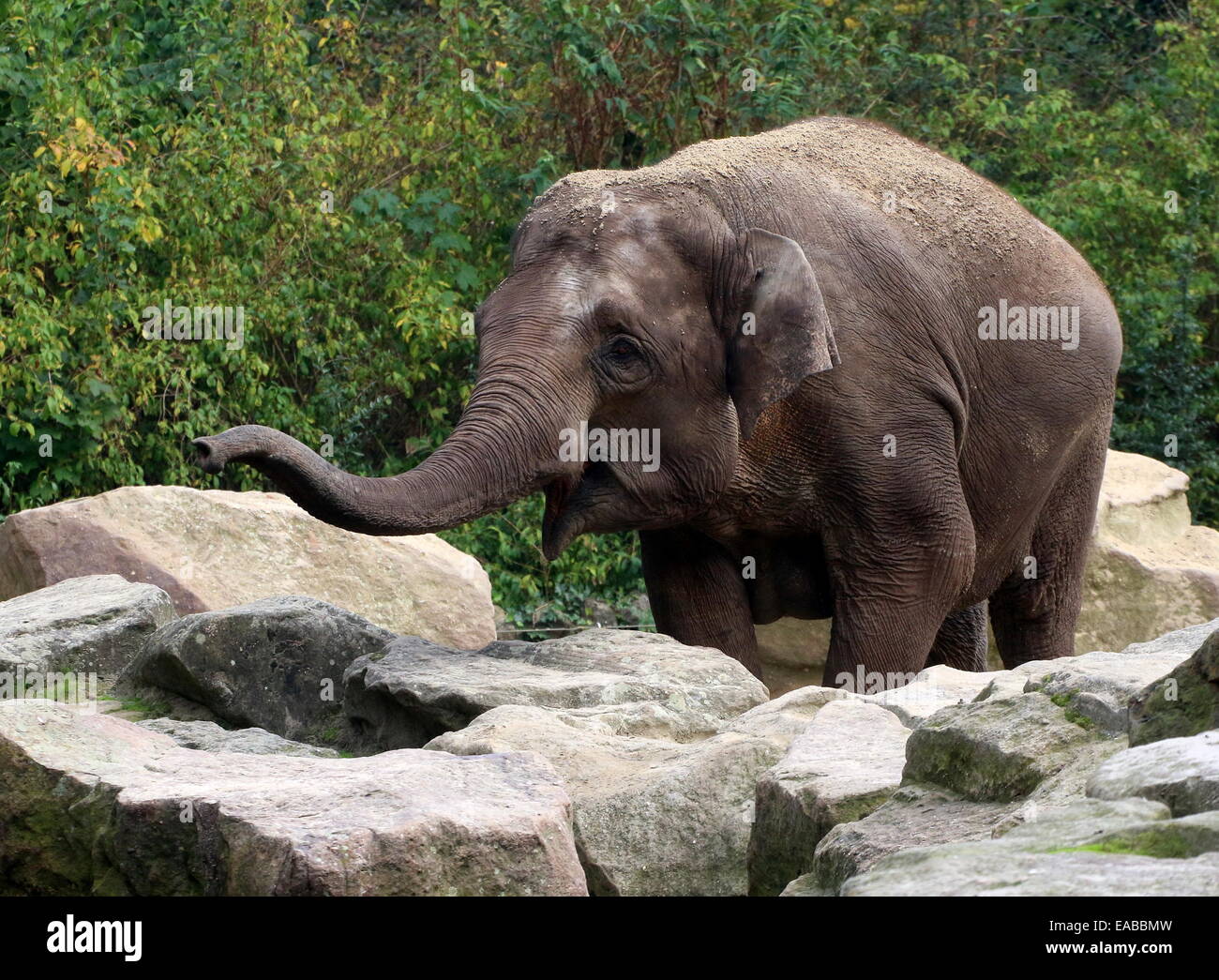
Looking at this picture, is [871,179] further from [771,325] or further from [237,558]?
[237,558]

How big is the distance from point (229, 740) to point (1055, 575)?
4667 mm

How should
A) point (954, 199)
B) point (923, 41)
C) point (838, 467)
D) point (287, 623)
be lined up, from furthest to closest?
point (923, 41)
point (954, 199)
point (838, 467)
point (287, 623)

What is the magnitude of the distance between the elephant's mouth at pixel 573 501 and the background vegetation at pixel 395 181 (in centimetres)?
480

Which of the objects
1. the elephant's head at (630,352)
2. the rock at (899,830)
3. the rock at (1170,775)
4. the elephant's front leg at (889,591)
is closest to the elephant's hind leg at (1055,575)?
the elephant's front leg at (889,591)

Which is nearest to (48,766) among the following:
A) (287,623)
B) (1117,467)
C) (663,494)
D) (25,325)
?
(287,623)

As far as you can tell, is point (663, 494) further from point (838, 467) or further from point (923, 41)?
point (923, 41)

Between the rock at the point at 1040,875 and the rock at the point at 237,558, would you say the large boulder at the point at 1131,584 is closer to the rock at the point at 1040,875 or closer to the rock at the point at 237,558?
the rock at the point at 237,558

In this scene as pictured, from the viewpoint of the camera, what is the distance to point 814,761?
4.86 m

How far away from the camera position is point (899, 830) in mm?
4051

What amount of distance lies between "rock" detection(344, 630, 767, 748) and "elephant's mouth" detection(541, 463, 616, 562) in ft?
1.28

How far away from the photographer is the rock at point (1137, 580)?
1123 cm

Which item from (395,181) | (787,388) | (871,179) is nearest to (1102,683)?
(787,388)

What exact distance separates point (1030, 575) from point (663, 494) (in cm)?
294

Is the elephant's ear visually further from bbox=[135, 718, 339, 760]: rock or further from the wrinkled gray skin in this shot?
bbox=[135, 718, 339, 760]: rock
